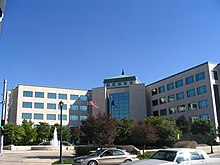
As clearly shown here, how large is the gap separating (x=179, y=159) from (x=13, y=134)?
5511cm

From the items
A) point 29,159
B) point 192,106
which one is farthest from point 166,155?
point 192,106

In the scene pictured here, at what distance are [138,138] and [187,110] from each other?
35.4 m

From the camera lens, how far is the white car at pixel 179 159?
29.8 feet

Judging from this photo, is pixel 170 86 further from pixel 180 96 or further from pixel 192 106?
pixel 192 106

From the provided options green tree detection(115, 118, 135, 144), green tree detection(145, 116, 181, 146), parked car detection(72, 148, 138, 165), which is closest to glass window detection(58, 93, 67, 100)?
green tree detection(115, 118, 135, 144)

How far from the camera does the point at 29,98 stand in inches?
3300

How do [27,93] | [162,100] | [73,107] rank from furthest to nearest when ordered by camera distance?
[73,107] < [27,93] < [162,100]

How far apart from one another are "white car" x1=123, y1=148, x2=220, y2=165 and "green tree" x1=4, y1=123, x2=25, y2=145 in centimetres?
5400

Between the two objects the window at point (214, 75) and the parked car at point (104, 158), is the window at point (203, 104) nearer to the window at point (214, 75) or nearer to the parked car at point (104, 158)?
the window at point (214, 75)

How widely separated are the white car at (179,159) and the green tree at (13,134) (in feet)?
177

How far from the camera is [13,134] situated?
5797 cm

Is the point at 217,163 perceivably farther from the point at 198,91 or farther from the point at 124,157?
the point at 198,91

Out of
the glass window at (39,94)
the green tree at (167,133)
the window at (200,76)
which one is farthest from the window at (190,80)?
the glass window at (39,94)

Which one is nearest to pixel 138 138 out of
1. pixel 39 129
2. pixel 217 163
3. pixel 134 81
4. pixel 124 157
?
pixel 124 157
